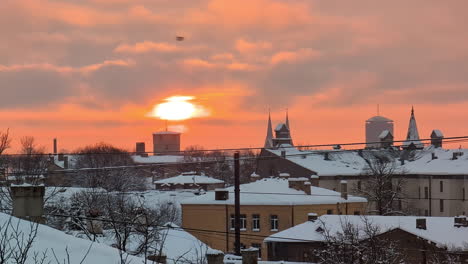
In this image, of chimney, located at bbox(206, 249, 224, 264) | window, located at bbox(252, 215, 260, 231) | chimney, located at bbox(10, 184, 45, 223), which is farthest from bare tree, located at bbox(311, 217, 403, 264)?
chimney, located at bbox(10, 184, 45, 223)

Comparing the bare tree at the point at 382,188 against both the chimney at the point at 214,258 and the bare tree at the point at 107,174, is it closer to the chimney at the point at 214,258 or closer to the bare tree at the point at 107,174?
the bare tree at the point at 107,174

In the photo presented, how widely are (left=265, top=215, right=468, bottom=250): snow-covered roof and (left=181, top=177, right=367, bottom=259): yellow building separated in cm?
792

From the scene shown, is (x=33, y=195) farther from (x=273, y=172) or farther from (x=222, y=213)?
(x=273, y=172)

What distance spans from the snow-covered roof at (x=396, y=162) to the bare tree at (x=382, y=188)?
172 cm

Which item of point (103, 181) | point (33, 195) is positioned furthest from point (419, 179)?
point (33, 195)

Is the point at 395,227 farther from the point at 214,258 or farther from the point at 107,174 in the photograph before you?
the point at 107,174

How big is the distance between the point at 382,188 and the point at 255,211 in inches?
923

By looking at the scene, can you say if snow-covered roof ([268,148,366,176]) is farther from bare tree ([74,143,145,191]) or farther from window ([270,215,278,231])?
window ([270,215,278,231])

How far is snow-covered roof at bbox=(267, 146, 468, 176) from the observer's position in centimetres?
9269

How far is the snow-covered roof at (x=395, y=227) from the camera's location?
43.2m

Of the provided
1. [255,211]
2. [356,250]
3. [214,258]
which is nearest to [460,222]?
[356,250]

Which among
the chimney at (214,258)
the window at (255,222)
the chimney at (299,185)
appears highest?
the chimney at (299,185)

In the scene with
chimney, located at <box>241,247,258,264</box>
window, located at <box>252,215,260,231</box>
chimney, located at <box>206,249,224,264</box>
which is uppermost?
chimney, located at <box>206,249,224,264</box>

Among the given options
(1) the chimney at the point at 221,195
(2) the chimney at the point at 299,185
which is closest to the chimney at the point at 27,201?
(1) the chimney at the point at 221,195
